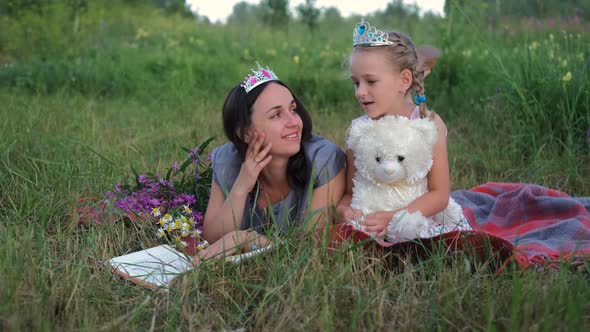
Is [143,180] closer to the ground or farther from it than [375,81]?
closer to the ground

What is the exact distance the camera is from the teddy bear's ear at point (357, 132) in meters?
2.54

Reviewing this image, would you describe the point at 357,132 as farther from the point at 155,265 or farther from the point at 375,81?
the point at 155,265

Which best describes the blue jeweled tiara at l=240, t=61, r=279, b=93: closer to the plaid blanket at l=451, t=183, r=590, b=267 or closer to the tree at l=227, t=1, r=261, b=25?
the plaid blanket at l=451, t=183, r=590, b=267

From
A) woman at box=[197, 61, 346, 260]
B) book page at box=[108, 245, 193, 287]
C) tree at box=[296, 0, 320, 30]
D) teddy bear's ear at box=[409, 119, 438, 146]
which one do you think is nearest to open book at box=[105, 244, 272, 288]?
book page at box=[108, 245, 193, 287]

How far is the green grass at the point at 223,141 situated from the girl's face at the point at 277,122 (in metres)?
0.50

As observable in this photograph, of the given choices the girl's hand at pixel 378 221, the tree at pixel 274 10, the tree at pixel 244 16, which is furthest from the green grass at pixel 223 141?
the tree at pixel 244 16

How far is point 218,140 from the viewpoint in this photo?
14.6ft

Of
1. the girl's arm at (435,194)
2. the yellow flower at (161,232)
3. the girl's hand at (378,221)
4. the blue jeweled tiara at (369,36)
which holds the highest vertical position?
the blue jeweled tiara at (369,36)

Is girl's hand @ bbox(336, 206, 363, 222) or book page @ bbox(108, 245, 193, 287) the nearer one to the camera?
book page @ bbox(108, 245, 193, 287)

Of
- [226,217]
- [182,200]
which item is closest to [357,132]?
[226,217]

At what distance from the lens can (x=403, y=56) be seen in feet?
8.43

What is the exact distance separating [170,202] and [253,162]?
55cm

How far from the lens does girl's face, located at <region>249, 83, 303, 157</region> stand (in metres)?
2.66

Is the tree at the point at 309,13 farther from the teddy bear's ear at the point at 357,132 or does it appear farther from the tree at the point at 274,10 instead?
the teddy bear's ear at the point at 357,132
